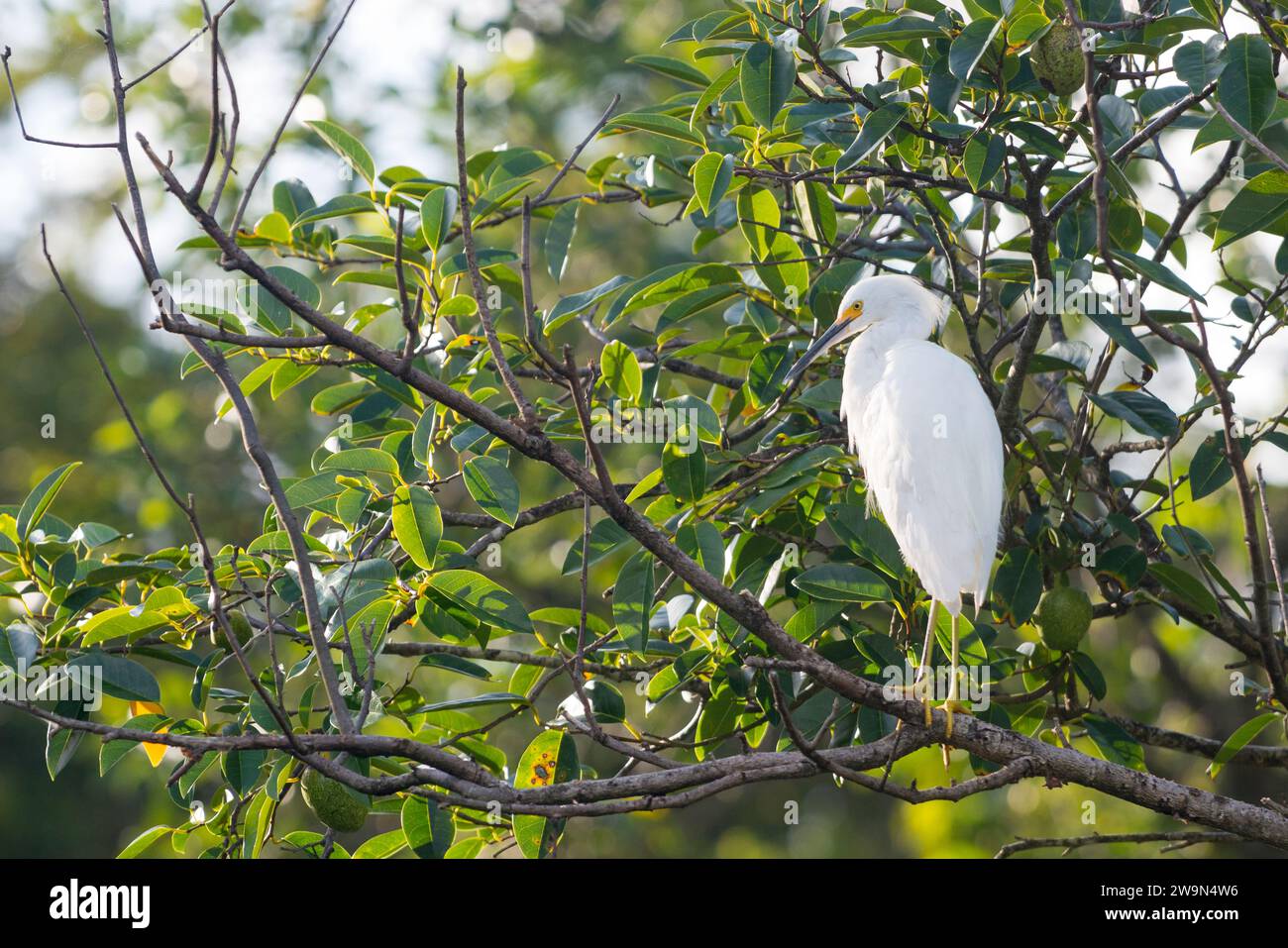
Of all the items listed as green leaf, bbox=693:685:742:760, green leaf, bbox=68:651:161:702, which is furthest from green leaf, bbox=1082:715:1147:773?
green leaf, bbox=68:651:161:702

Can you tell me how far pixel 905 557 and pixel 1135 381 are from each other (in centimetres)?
79

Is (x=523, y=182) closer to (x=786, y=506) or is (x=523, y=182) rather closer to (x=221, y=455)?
(x=786, y=506)

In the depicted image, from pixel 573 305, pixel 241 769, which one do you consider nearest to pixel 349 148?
pixel 573 305

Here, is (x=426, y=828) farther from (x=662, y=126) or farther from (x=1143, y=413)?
(x=1143, y=413)

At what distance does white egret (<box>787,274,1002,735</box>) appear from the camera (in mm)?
2850

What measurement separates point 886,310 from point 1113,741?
1388mm

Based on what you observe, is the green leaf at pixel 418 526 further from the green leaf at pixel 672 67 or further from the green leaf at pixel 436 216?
the green leaf at pixel 672 67

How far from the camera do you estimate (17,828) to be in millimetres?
9031

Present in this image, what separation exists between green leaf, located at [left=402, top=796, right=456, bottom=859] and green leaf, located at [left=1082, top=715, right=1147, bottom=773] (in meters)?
1.52

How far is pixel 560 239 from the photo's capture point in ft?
10.4

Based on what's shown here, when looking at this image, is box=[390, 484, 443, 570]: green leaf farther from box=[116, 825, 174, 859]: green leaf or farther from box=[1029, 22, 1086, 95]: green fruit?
box=[1029, 22, 1086, 95]: green fruit

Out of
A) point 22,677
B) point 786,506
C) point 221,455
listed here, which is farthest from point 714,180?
point 221,455

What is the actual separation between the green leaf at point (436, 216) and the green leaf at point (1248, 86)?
1605 mm

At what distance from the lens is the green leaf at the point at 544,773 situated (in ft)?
8.14
